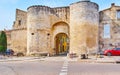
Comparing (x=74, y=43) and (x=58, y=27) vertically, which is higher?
(x=58, y=27)

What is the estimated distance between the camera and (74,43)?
36.4 meters

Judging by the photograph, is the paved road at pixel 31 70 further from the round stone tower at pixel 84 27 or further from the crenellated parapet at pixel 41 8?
the crenellated parapet at pixel 41 8

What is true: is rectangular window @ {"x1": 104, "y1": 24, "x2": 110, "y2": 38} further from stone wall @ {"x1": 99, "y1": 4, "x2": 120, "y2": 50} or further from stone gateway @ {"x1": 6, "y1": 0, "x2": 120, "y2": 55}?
stone wall @ {"x1": 99, "y1": 4, "x2": 120, "y2": 50}

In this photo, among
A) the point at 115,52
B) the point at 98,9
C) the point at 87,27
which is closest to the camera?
the point at 115,52

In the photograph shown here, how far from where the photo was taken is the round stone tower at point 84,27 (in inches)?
1406

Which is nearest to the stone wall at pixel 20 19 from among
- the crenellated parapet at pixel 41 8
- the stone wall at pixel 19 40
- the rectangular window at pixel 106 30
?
the stone wall at pixel 19 40

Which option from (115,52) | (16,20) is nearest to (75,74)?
(115,52)

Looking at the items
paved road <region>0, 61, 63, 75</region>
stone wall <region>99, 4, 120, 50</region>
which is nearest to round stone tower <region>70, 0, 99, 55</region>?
stone wall <region>99, 4, 120, 50</region>

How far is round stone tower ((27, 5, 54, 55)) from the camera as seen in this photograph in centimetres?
3809

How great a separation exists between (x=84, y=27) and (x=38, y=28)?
7.09 meters

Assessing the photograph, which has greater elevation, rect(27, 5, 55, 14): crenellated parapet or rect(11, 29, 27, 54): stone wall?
rect(27, 5, 55, 14): crenellated parapet

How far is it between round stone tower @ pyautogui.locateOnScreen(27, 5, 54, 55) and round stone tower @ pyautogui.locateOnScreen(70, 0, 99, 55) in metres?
4.17

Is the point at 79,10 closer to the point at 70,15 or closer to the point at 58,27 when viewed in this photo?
the point at 70,15

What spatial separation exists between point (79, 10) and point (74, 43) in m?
4.72
